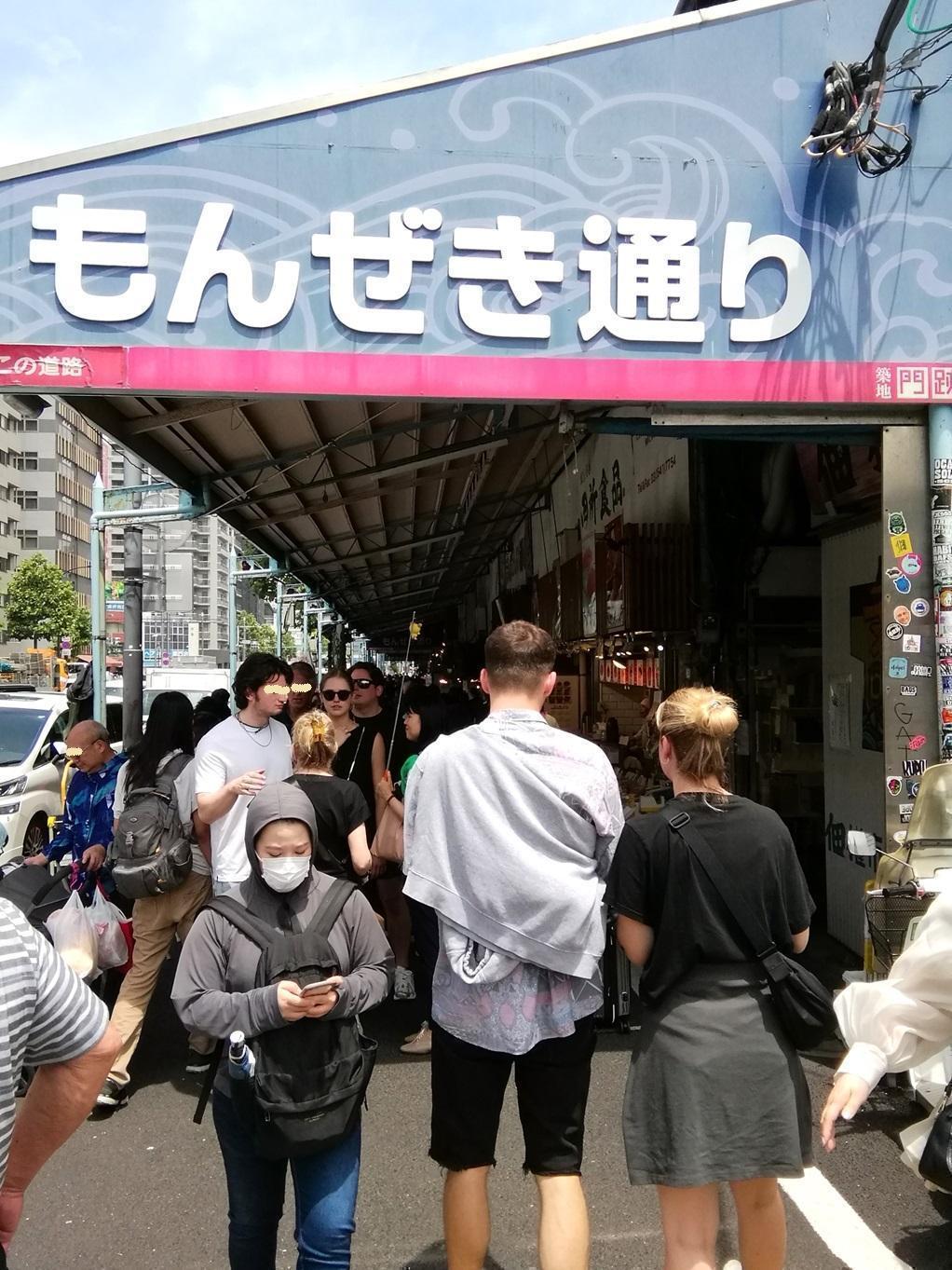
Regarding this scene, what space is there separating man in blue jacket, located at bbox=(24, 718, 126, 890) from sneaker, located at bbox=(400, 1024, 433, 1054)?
185cm

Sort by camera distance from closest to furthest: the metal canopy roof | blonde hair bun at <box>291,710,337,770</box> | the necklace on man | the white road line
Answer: the white road line → blonde hair bun at <box>291,710,337,770</box> → the necklace on man → the metal canopy roof

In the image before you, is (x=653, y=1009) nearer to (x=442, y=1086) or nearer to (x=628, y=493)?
(x=442, y=1086)

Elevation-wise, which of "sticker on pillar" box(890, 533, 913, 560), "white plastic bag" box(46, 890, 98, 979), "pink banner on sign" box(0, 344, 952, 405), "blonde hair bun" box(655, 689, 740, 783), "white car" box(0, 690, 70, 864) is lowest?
"white car" box(0, 690, 70, 864)

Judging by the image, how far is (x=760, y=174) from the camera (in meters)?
5.39

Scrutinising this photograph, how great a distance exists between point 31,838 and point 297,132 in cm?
842

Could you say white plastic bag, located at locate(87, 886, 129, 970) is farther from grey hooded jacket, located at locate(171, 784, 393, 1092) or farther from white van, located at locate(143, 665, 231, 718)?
white van, located at locate(143, 665, 231, 718)

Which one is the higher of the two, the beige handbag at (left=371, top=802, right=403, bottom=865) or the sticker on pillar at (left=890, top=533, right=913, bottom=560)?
the sticker on pillar at (left=890, top=533, right=913, bottom=560)

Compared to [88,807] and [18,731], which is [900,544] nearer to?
[88,807]

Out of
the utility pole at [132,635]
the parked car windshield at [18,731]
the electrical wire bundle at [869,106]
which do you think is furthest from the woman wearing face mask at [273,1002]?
the parked car windshield at [18,731]

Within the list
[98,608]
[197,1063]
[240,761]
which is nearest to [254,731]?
[240,761]

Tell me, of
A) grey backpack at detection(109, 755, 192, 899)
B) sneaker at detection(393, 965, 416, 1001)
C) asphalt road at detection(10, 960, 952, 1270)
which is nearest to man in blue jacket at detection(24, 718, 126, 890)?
grey backpack at detection(109, 755, 192, 899)

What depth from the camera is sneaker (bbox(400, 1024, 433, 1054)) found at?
16.6ft

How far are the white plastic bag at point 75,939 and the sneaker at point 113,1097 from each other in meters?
2.27

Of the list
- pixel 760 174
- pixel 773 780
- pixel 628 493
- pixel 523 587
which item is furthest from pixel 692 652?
pixel 523 587
